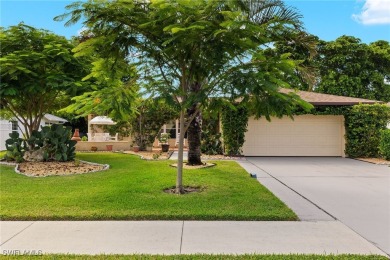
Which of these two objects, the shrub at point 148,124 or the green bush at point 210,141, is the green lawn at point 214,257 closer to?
the green bush at point 210,141

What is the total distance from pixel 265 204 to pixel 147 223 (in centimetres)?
250

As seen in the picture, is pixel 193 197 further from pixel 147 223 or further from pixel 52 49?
pixel 52 49

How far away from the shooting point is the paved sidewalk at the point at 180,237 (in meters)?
4.25

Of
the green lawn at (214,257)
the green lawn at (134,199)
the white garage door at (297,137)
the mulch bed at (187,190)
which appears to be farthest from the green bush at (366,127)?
the green lawn at (214,257)

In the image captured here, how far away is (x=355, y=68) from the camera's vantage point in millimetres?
28703

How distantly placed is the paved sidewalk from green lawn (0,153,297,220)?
29cm

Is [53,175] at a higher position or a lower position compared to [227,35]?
lower

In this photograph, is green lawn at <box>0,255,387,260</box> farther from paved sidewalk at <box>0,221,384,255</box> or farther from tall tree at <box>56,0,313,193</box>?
tall tree at <box>56,0,313,193</box>

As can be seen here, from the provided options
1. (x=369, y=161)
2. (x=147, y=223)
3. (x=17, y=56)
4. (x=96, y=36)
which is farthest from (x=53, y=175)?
(x=369, y=161)

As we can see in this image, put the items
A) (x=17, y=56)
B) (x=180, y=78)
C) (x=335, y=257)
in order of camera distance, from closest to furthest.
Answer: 1. (x=335, y=257)
2. (x=180, y=78)
3. (x=17, y=56)

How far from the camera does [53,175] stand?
407 inches

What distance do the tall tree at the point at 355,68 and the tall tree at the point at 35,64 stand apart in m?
23.0

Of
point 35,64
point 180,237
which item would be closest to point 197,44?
point 180,237

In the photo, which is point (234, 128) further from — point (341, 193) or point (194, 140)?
point (341, 193)
